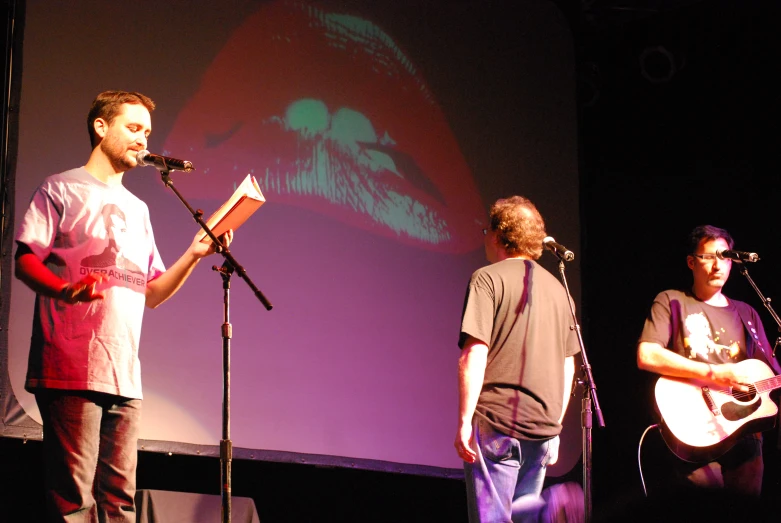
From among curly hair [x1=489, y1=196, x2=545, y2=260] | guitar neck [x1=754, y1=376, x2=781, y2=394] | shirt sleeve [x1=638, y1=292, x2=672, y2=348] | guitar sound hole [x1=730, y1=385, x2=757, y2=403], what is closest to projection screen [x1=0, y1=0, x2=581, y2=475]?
shirt sleeve [x1=638, y1=292, x2=672, y2=348]

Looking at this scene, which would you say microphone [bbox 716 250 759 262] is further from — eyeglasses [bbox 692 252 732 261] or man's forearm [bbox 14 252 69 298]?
man's forearm [bbox 14 252 69 298]

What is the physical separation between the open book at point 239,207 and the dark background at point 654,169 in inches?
122

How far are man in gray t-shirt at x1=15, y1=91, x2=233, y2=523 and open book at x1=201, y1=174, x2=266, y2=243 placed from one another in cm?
8

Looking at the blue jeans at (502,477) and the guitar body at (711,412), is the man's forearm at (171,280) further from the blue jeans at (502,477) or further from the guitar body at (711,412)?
the guitar body at (711,412)

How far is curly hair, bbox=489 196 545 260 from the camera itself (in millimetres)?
3273

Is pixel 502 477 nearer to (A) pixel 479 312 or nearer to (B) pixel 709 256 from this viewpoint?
(A) pixel 479 312

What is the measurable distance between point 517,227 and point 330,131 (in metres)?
1.57

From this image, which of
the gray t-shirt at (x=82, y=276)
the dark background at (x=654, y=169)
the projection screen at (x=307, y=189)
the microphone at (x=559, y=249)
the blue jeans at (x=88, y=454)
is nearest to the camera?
the blue jeans at (x=88, y=454)

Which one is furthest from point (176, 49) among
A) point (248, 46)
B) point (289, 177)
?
point (289, 177)

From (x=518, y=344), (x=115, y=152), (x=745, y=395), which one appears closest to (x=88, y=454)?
(x=115, y=152)

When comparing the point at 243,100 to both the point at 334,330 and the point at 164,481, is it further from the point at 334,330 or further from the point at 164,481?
the point at 164,481

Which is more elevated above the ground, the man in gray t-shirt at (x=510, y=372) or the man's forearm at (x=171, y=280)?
the man's forearm at (x=171, y=280)

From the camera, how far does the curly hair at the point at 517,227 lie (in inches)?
129

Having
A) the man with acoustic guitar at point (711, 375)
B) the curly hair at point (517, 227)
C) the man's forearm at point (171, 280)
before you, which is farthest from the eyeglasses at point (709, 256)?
the man's forearm at point (171, 280)
